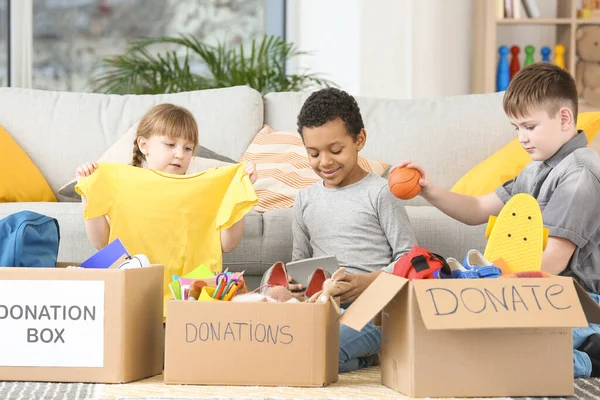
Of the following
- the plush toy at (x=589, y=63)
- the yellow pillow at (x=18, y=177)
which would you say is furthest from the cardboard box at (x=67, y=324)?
the plush toy at (x=589, y=63)

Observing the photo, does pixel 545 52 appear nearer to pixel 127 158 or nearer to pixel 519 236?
pixel 127 158

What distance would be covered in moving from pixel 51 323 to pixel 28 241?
248 millimetres

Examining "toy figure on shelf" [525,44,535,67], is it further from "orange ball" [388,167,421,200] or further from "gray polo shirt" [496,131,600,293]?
"orange ball" [388,167,421,200]

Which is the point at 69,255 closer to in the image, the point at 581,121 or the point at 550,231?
the point at 550,231

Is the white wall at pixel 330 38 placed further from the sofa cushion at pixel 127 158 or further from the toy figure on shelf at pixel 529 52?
the sofa cushion at pixel 127 158

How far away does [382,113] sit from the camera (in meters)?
2.93

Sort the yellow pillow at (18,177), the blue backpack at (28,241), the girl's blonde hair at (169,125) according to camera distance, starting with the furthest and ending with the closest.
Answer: the yellow pillow at (18,177) < the girl's blonde hair at (169,125) < the blue backpack at (28,241)

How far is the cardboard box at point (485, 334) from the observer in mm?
1413

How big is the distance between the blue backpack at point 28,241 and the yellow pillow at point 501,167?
1290 mm

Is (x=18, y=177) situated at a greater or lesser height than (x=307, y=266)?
greater

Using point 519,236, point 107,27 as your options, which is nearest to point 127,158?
point 519,236

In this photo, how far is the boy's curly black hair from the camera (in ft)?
6.43

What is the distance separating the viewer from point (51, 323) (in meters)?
1.55

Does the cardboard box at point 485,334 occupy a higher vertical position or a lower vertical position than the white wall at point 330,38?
lower
